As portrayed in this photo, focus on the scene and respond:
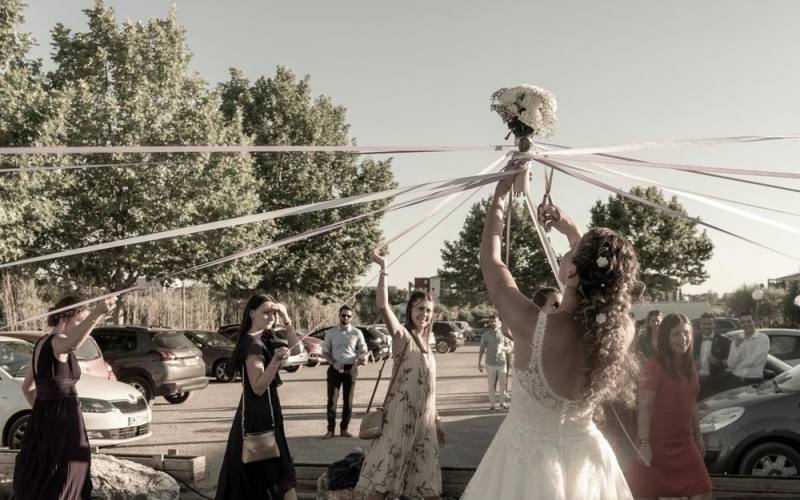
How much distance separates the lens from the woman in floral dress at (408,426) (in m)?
5.08

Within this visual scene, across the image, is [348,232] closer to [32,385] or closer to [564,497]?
[32,385]

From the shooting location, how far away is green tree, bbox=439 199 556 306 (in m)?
51.6

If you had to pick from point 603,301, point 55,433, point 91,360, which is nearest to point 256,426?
point 55,433

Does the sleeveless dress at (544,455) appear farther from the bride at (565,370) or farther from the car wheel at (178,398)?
the car wheel at (178,398)

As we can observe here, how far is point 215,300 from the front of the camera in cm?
3366

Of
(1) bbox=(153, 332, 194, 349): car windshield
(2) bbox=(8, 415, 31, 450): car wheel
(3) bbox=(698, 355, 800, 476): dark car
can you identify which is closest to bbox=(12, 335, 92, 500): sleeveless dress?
(2) bbox=(8, 415, 31, 450): car wheel

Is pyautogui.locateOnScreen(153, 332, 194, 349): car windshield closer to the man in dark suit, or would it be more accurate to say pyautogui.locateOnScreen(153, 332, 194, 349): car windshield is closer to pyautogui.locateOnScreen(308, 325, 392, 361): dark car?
the man in dark suit

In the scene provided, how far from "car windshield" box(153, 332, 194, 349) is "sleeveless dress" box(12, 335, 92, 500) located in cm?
980

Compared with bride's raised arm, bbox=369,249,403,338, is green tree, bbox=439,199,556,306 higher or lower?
lower

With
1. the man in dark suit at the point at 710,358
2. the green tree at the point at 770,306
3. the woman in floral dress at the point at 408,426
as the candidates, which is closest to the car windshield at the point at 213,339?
the man in dark suit at the point at 710,358

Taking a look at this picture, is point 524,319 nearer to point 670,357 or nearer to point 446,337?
point 670,357

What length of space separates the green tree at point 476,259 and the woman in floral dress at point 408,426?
43180mm

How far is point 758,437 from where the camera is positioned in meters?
6.90

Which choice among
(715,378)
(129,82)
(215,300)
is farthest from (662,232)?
(715,378)
